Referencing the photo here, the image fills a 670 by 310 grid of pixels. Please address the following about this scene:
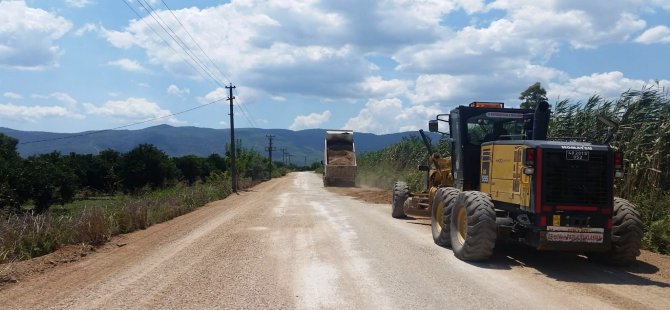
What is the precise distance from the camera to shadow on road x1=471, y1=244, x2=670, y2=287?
27.7 feet


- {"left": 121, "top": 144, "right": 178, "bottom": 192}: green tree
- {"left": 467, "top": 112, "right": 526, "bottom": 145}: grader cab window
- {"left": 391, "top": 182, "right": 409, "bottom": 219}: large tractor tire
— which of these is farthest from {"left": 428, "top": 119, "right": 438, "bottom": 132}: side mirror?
{"left": 121, "top": 144, "right": 178, "bottom": 192}: green tree

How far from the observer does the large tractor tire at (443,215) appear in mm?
11094

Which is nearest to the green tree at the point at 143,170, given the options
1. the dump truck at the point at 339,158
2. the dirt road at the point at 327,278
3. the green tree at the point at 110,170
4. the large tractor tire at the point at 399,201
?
the green tree at the point at 110,170

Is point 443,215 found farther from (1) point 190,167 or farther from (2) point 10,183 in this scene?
(1) point 190,167

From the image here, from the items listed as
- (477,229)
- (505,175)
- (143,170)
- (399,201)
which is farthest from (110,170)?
(477,229)

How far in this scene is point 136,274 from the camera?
8633 mm

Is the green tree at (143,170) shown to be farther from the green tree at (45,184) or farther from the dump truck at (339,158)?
the dump truck at (339,158)

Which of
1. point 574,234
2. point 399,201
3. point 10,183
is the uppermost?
point 574,234

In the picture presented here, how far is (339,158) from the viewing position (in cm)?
4138

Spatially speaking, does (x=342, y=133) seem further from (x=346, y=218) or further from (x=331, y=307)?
(x=331, y=307)

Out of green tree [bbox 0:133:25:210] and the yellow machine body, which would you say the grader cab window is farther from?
green tree [bbox 0:133:25:210]

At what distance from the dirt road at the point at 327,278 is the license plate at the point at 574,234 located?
577 mm

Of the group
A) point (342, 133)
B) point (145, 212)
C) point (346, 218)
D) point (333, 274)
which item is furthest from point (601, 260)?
point (342, 133)

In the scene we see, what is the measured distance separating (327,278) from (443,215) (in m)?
4.00
